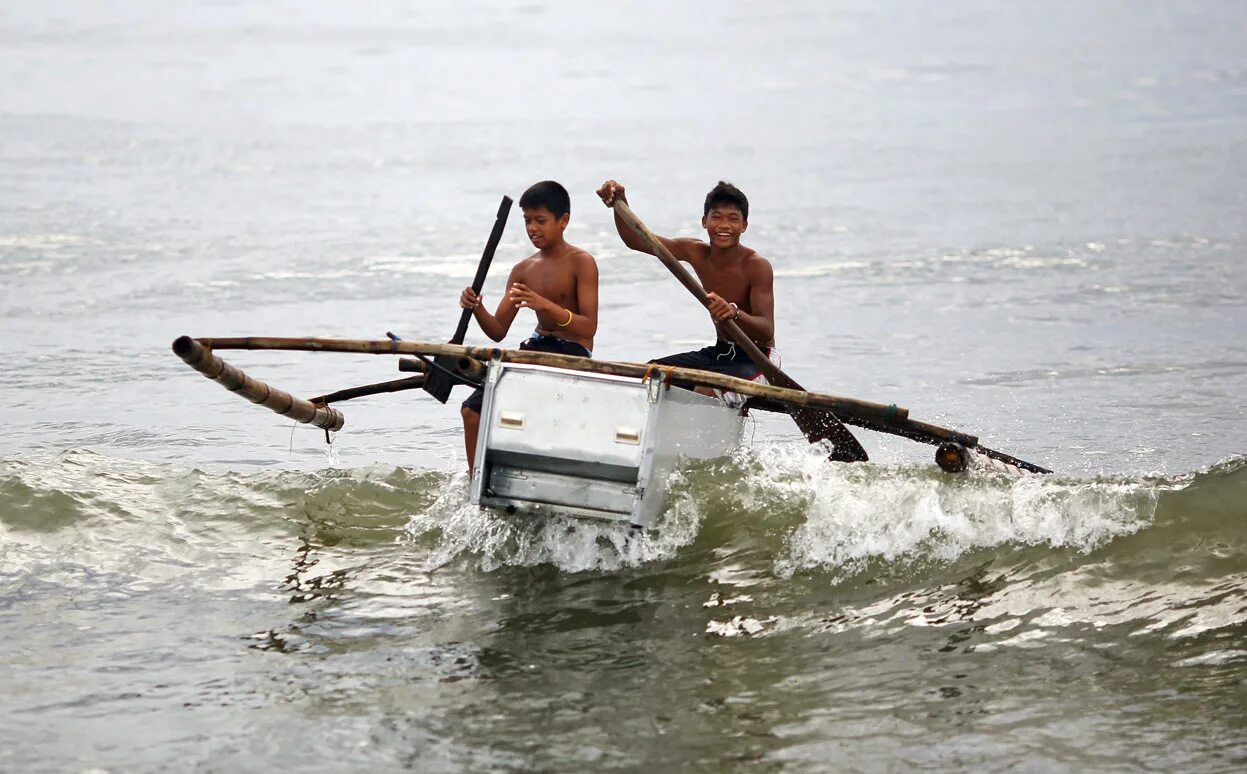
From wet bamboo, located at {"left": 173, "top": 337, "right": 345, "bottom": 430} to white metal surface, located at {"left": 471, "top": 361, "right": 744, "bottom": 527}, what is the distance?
3.34 feet

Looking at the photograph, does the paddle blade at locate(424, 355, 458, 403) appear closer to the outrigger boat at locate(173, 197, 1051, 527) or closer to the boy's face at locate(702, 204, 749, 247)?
the outrigger boat at locate(173, 197, 1051, 527)

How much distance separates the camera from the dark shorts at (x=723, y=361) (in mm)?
7016

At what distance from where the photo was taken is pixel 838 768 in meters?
4.76

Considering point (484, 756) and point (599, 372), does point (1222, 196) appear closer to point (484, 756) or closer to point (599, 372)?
point (599, 372)

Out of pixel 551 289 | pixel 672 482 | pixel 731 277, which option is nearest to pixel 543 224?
pixel 551 289

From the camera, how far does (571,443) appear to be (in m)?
5.82

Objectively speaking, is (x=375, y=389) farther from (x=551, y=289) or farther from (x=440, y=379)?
(x=551, y=289)

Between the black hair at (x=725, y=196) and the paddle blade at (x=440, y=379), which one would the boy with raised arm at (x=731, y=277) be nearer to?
the black hair at (x=725, y=196)

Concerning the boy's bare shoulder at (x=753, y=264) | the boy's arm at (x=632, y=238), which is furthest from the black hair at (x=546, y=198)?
the boy's bare shoulder at (x=753, y=264)

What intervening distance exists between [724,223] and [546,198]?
888 mm

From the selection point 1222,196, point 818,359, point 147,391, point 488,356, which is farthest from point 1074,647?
point 1222,196

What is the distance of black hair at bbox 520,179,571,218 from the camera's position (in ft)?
21.2

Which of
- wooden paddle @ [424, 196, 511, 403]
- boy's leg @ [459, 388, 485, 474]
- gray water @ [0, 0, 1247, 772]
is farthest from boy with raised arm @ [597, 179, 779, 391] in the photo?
boy's leg @ [459, 388, 485, 474]

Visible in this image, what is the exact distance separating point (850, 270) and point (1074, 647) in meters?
9.41
